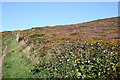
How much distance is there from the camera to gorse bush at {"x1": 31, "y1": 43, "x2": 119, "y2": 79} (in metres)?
13.5

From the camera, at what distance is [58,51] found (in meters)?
21.1

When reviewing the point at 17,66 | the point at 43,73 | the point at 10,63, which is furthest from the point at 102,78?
the point at 10,63

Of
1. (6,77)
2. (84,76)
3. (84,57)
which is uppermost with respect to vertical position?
(84,57)

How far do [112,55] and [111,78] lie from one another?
4.15 metres

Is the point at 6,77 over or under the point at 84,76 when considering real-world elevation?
under

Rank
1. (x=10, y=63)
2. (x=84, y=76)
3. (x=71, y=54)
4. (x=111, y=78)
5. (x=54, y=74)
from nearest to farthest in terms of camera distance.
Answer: (x=111, y=78) < (x=84, y=76) < (x=54, y=74) < (x=71, y=54) < (x=10, y=63)

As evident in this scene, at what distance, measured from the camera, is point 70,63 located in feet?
53.9

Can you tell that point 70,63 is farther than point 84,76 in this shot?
Yes

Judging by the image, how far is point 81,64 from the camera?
1559 centimetres

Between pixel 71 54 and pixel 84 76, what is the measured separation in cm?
575

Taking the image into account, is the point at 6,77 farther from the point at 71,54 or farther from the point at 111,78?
the point at 111,78

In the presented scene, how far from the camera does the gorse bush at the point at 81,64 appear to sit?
1348cm

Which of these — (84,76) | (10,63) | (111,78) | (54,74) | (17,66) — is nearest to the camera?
(111,78)

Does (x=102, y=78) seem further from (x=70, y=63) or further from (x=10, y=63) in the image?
(x=10, y=63)
